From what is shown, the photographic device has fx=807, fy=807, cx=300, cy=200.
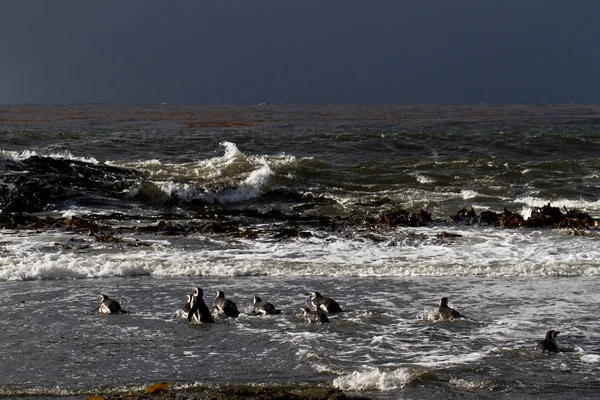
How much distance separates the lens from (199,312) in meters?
9.63

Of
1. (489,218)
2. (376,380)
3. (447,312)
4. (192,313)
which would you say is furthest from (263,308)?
(489,218)

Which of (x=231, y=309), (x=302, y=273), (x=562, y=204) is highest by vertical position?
(x=231, y=309)

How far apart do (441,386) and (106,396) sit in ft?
9.87

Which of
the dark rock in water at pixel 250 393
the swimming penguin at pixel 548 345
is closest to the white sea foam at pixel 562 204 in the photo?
the swimming penguin at pixel 548 345

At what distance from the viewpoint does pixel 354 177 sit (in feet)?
87.5

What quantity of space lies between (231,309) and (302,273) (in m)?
3.20

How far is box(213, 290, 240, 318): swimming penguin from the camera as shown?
993 cm

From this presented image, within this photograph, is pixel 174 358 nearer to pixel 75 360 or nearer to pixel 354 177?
pixel 75 360

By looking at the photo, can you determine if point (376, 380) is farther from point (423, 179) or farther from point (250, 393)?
point (423, 179)

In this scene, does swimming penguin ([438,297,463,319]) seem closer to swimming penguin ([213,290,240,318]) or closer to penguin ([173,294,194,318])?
swimming penguin ([213,290,240,318])

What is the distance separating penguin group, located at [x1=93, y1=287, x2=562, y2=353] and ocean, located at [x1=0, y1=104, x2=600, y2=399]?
138 mm

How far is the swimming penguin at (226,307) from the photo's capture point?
9.93m

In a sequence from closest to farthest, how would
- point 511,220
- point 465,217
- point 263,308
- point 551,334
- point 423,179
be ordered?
point 551,334, point 263,308, point 511,220, point 465,217, point 423,179

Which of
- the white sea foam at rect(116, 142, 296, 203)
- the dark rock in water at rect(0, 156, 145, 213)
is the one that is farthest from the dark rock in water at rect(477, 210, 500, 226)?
the dark rock in water at rect(0, 156, 145, 213)
